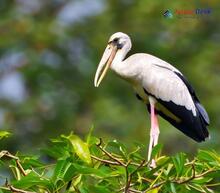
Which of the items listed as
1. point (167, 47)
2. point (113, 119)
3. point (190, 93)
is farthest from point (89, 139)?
point (167, 47)

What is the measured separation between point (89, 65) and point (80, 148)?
39.9 ft

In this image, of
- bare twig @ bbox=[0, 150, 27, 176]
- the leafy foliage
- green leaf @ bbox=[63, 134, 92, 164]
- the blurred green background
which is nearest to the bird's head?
the leafy foliage

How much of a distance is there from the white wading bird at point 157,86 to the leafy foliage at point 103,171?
6.43 ft

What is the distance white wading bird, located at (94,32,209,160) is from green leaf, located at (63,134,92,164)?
2080 millimetres

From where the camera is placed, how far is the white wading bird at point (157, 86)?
706 cm

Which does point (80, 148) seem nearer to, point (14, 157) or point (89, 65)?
point (14, 157)

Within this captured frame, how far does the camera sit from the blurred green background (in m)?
15.7

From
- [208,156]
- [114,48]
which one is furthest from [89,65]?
[208,156]

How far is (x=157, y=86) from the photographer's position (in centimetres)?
714

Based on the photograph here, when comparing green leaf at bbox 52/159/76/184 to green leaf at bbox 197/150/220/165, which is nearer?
green leaf at bbox 52/159/76/184

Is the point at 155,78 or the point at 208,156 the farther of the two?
the point at 155,78

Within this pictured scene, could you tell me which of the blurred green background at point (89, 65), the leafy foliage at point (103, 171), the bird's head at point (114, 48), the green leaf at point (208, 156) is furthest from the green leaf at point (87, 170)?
the blurred green background at point (89, 65)

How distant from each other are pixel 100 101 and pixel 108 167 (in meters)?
11.3

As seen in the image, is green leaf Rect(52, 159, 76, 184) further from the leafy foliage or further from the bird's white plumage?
the bird's white plumage
